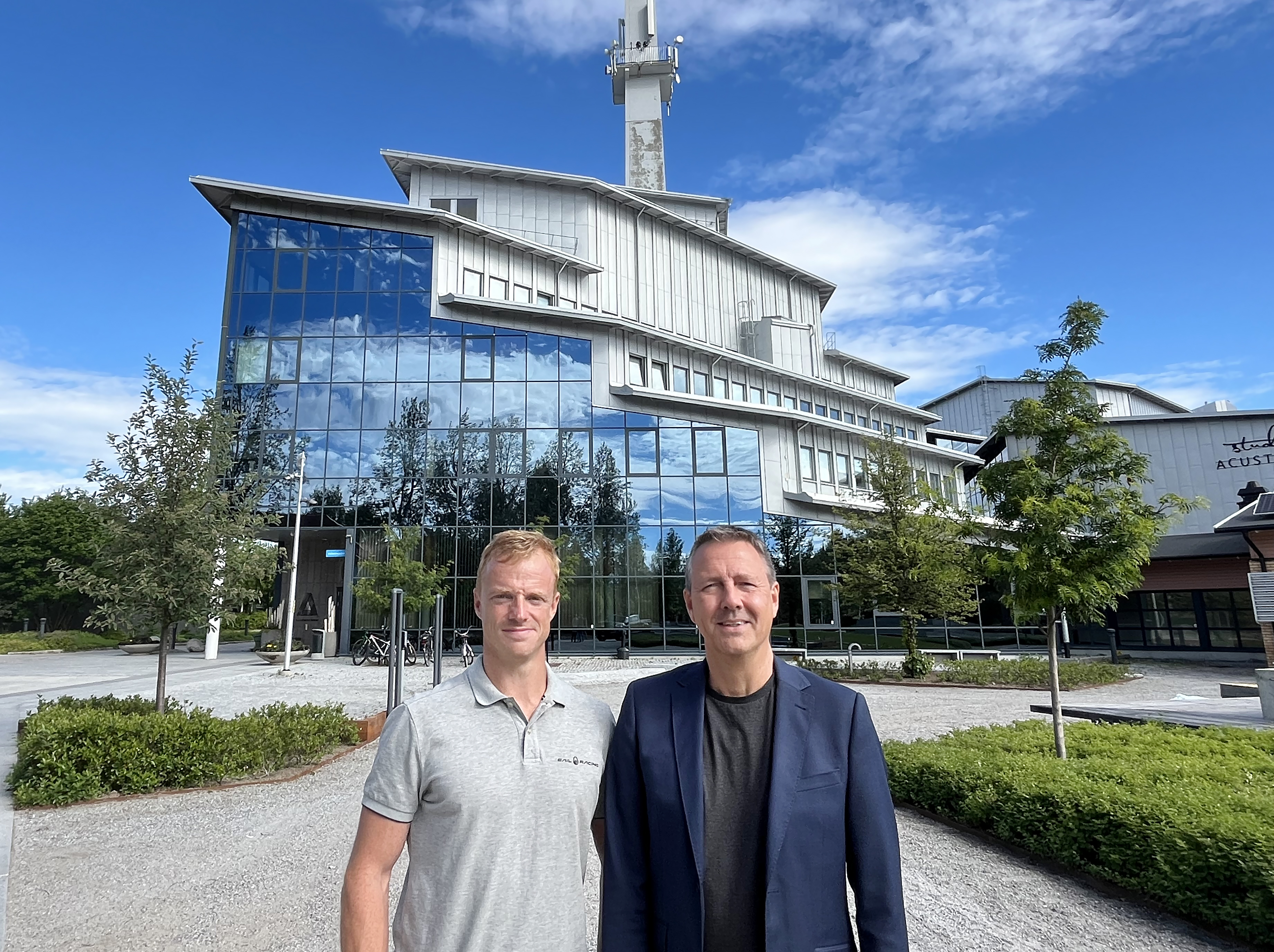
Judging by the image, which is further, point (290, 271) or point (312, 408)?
point (290, 271)

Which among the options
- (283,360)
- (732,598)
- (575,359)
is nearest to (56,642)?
(283,360)

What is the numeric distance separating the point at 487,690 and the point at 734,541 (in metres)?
0.91

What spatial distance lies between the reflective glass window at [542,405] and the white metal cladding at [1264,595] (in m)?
22.7

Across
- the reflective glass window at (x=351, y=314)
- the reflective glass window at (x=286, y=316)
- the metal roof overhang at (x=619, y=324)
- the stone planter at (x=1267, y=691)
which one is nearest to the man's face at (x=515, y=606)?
the stone planter at (x=1267, y=691)

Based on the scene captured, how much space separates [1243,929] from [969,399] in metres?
51.7

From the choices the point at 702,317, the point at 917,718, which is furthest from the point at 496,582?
the point at 702,317

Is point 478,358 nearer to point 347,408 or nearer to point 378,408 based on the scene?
point 378,408

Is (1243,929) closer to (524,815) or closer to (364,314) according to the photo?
(524,815)

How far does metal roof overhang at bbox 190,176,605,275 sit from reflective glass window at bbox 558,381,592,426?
5605 mm

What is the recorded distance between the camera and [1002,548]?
9.67m

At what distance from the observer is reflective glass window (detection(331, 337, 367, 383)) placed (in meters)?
30.5

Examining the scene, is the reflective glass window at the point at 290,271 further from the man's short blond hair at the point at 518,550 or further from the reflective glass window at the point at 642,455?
the man's short blond hair at the point at 518,550

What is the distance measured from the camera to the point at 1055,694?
27.9 ft

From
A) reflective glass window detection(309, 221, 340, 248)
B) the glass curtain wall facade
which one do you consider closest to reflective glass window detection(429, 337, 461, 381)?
the glass curtain wall facade
